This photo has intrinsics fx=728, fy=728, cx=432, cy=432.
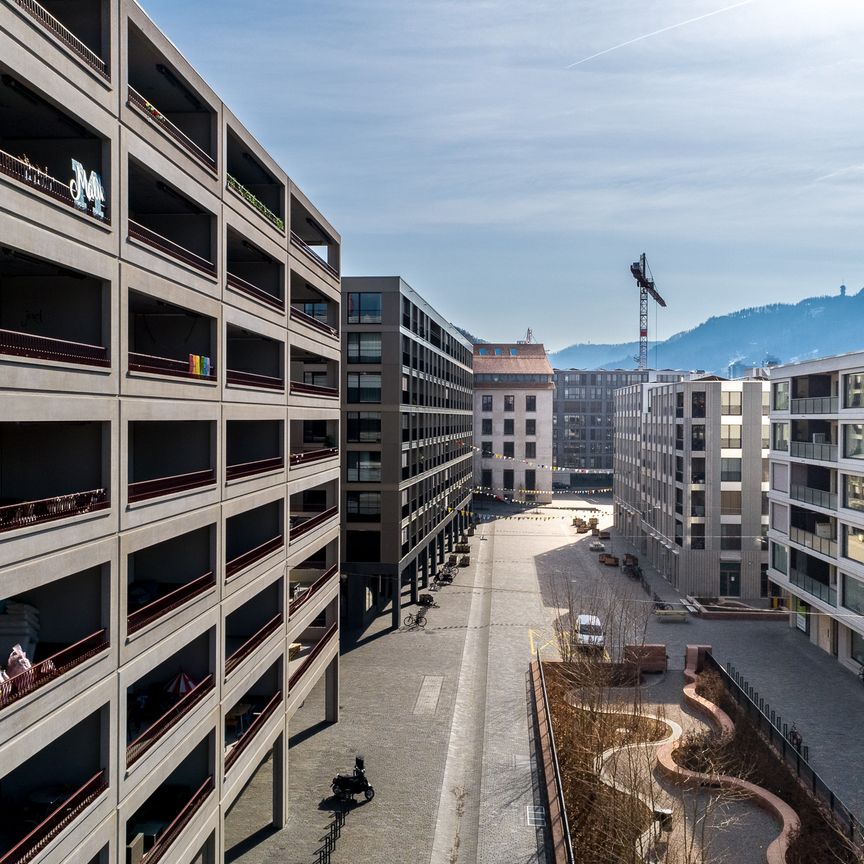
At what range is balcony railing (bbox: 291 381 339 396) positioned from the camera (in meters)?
24.9

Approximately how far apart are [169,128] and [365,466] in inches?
1096

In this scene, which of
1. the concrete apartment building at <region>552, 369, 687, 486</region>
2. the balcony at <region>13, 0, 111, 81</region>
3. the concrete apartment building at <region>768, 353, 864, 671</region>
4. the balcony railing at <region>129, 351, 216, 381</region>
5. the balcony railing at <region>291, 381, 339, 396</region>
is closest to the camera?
the balcony at <region>13, 0, 111, 81</region>

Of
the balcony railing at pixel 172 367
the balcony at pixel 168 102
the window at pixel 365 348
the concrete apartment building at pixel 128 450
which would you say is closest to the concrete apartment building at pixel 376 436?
the window at pixel 365 348

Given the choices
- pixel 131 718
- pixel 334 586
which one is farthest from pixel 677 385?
pixel 131 718

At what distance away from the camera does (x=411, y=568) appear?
170 feet

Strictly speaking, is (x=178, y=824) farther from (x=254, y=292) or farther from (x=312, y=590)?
(x=254, y=292)

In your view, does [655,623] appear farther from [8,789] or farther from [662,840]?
[8,789]

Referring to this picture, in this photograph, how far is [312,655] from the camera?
26984mm

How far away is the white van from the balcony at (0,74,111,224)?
28.8 meters

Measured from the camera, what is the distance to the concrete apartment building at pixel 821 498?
115 feet

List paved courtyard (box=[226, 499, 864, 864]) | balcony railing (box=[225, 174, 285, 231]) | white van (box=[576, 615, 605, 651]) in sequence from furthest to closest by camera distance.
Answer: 1. white van (box=[576, 615, 605, 651])
2. paved courtyard (box=[226, 499, 864, 864])
3. balcony railing (box=[225, 174, 285, 231])

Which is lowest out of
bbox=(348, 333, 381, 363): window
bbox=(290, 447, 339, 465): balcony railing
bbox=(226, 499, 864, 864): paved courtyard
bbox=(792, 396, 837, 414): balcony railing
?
bbox=(226, 499, 864, 864): paved courtyard

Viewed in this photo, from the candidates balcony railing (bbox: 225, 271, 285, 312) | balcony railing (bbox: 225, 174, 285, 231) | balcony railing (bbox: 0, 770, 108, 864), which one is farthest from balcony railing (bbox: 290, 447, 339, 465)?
balcony railing (bbox: 0, 770, 108, 864)

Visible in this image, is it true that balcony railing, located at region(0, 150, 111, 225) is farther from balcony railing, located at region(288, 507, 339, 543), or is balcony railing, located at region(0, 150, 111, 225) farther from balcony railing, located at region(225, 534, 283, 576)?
balcony railing, located at region(288, 507, 339, 543)
